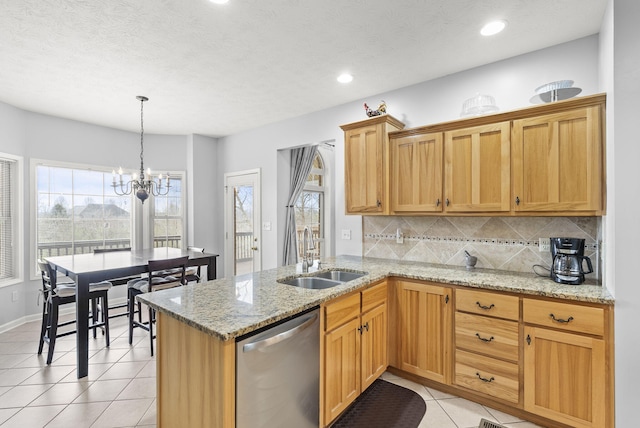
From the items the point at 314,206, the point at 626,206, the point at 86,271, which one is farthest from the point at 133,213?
the point at 626,206

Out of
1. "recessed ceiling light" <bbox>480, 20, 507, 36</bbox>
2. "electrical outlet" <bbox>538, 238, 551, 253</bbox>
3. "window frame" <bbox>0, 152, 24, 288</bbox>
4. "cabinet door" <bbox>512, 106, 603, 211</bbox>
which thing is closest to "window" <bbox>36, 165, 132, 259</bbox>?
"window frame" <bbox>0, 152, 24, 288</bbox>

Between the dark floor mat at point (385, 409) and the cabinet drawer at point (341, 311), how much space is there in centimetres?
72

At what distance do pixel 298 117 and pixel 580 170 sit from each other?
3.19 meters

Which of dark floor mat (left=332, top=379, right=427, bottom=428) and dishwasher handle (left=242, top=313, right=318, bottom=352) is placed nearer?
dishwasher handle (left=242, top=313, right=318, bottom=352)

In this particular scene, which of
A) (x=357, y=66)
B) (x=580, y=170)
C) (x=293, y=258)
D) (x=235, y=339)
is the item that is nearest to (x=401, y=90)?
(x=357, y=66)

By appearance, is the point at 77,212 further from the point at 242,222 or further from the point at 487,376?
the point at 487,376

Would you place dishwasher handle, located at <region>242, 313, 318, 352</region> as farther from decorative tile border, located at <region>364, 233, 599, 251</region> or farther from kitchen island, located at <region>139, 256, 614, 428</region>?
decorative tile border, located at <region>364, 233, 599, 251</region>

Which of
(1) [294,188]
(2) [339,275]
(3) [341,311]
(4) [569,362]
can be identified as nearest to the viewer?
(4) [569,362]

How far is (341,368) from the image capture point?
2047mm

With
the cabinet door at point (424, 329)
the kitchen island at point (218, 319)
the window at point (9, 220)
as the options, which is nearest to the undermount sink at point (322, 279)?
the kitchen island at point (218, 319)

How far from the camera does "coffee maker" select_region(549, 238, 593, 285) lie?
2.13 metres

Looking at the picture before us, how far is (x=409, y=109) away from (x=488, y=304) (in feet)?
6.81

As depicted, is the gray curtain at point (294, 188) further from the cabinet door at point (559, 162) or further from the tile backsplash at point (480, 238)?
the cabinet door at point (559, 162)

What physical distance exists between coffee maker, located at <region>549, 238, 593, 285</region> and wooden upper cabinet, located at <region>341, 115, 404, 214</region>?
1386mm
